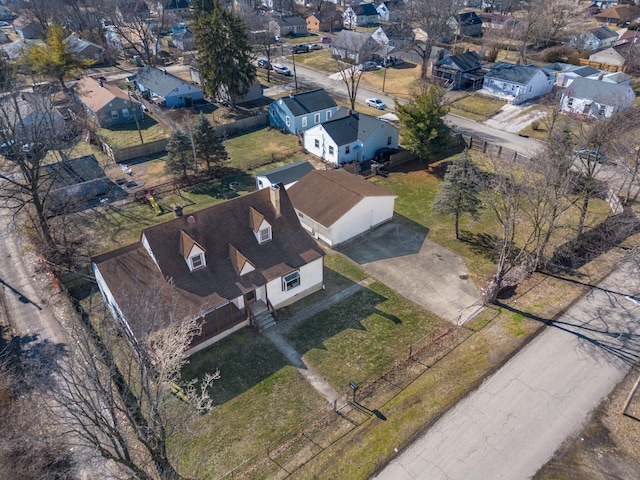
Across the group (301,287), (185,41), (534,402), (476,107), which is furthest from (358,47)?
(534,402)

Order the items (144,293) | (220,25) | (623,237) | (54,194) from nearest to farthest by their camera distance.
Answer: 1. (144,293)
2. (623,237)
3. (54,194)
4. (220,25)

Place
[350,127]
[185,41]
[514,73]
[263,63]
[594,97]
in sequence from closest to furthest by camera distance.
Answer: [350,127] < [594,97] < [514,73] < [263,63] < [185,41]

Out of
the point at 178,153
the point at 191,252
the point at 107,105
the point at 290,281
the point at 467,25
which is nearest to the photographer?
the point at 191,252

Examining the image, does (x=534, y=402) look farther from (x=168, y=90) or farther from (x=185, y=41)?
(x=185, y=41)

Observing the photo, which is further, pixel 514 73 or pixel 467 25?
pixel 467 25

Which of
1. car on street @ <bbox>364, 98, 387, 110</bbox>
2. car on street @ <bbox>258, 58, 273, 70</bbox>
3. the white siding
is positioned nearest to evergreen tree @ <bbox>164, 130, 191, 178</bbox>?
the white siding

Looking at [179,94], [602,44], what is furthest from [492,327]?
[602,44]

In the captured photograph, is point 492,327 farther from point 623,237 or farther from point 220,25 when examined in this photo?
point 220,25

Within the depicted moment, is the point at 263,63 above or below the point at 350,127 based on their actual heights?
above
